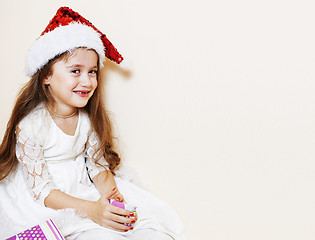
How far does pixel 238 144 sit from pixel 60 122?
56 centimetres

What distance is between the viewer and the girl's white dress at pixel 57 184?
0.98 metres

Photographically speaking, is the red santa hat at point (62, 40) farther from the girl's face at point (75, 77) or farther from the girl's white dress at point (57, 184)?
the girl's white dress at point (57, 184)

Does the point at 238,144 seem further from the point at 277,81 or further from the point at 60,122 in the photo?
the point at 60,122

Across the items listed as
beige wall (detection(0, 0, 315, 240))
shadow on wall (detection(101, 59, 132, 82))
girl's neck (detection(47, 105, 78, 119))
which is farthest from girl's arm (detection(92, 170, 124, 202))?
shadow on wall (detection(101, 59, 132, 82))

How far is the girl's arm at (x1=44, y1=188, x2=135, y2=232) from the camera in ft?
3.08

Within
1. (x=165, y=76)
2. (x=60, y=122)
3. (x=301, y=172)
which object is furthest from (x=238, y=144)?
(x=60, y=122)

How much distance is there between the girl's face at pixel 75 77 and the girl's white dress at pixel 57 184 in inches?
3.9

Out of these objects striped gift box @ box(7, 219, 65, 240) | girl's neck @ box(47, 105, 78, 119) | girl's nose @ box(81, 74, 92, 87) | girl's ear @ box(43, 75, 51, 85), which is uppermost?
girl's nose @ box(81, 74, 92, 87)

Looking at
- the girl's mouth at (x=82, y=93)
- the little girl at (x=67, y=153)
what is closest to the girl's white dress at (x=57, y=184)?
the little girl at (x=67, y=153)

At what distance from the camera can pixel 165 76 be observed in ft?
3.64

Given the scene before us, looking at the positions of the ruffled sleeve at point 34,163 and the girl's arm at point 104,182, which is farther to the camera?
the girl's arm at point 104,182

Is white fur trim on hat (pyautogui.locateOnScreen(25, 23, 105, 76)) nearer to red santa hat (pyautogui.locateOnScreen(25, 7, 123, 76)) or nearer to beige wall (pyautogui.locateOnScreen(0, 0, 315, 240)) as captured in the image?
red santa hat (pyautogui.locateOnScreen(25, 7, 123, 76))

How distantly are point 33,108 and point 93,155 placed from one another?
25 cm

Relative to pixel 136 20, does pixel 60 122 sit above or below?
below
